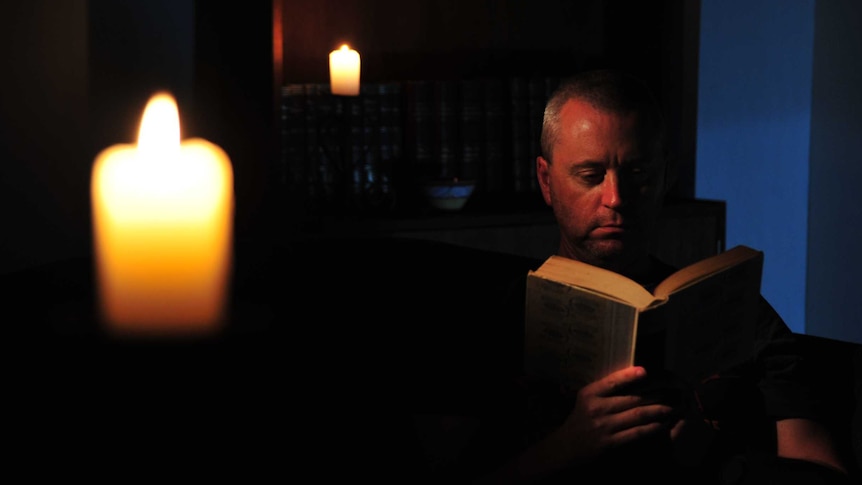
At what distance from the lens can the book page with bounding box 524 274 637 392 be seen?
1009 millimetres

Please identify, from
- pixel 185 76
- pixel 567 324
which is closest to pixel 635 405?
pixel 567 324

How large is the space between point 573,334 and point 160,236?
69cm

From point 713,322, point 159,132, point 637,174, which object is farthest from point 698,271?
point 159,132

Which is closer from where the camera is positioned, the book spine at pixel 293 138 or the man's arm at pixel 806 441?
the man's arm at pixel 806 441

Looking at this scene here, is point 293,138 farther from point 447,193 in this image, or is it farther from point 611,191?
point 611,191

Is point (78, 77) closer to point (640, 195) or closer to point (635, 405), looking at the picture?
point (640, 195)

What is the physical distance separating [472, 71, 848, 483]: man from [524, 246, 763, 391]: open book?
4.6 inches

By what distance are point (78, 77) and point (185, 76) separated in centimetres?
32

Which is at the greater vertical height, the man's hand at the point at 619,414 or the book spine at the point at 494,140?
the book spine at the point at 494,140

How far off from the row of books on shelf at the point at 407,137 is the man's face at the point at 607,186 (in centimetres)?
109

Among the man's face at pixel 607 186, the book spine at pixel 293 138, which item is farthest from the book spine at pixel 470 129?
the man's face at pixel 607 186

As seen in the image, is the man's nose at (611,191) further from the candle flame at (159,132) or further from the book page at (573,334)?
the candle flame at (159,132)

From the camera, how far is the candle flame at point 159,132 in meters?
0.43

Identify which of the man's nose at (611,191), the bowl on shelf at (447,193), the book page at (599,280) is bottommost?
the book page at (599,280)
